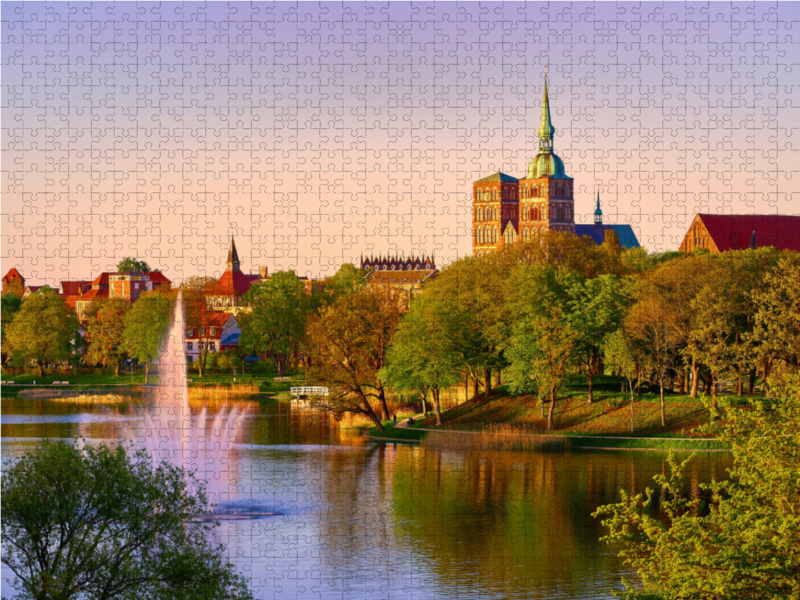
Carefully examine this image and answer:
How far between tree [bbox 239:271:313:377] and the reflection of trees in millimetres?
52833

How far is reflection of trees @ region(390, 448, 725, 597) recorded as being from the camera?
3294 cm

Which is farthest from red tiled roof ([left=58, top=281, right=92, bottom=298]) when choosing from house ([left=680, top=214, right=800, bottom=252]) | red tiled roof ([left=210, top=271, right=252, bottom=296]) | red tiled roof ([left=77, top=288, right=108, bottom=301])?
house ([left=680, top=214, right=800, bottom=252])

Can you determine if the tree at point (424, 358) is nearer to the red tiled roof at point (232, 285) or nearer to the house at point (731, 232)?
the house at point (731, 232)

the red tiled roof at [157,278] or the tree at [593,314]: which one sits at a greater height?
the red tiled roof at [157,278]

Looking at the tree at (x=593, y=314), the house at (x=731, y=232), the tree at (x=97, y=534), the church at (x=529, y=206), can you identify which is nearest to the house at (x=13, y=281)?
the church at (x=529, y=206)

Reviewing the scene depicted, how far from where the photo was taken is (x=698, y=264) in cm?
6488

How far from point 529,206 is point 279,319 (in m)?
69.0

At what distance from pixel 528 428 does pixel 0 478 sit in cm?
4287

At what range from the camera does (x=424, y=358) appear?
66.2 m

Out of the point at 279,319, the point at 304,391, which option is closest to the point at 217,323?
the point at 279,319

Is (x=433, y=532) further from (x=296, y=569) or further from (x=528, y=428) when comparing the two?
(x=528, y=428)

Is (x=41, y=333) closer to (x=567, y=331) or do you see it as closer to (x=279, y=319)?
(x=279, y=319)

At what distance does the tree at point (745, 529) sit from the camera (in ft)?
64.7

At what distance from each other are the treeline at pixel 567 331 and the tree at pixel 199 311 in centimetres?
4114
